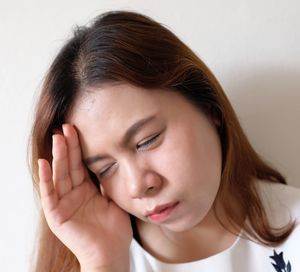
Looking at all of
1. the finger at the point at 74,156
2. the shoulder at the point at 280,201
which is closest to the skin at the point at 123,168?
the finger at the point at 74,156

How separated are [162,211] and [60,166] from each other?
195mm

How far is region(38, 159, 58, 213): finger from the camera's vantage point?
0.77 metres

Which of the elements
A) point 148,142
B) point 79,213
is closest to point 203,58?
point 148,142

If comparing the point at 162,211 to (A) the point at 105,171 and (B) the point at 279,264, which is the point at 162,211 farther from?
(B) the point at 279,264

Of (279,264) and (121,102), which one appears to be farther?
(279,264)

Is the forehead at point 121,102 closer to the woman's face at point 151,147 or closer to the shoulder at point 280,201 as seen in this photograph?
the woman's face at point 151,147

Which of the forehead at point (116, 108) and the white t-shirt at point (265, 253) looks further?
the white t-shirt at point (265, 253)

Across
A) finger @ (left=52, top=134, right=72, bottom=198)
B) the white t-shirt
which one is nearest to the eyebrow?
finger @ (left=52, top=134, right=72, bottom=198)

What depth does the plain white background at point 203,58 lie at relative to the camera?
92cm

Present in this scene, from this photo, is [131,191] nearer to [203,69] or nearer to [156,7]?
[203,69]

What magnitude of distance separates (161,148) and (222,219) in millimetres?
246

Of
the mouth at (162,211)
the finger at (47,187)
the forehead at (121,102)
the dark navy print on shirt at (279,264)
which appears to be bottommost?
the dark navy print on shirt at (279,264)

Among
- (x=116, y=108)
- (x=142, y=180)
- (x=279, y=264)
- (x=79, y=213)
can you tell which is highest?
(x=116, y=108)

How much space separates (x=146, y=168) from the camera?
0.74 m
